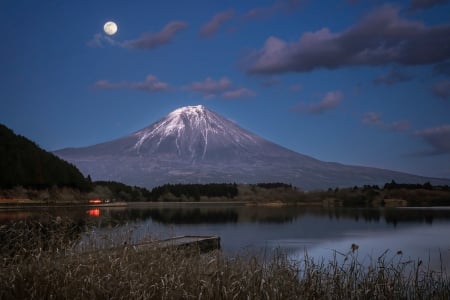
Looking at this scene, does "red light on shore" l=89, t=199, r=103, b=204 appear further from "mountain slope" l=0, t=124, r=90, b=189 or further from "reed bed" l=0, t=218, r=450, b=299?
"reed bed" l=0, t=218, r=450, b=299

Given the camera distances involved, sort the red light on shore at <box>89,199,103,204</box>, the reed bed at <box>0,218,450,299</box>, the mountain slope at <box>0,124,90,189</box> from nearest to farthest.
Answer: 1. the reed bed at <box>0,218,450,299</box>
2. the mountain slope at <box>0,124,90,189</box>
3. the red light on shore at <box>89,199,103,204</box>

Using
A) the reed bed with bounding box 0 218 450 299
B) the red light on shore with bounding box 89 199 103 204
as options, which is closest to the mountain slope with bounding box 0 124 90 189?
the red light on shore with bounding box 89 199 103 204

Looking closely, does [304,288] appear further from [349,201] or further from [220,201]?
[220,201]

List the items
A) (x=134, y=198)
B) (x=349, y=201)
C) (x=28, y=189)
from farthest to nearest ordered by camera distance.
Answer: (x=134, y=198), (x=349, y=201), (x=28, y=189)

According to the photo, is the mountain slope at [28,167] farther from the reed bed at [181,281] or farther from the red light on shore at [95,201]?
the reed bed at [181,281]

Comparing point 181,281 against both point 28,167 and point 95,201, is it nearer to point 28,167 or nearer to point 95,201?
point 28,167

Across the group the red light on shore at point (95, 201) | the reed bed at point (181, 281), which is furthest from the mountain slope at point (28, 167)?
the reed bed at point (181, 281)

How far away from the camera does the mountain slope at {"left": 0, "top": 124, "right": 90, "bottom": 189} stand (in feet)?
320

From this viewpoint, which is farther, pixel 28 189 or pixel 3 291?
pixel 28 189

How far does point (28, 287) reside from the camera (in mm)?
8875

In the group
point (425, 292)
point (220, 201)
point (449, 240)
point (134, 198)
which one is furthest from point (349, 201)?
point (425, 292)

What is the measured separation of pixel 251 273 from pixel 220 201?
15121 centimetres

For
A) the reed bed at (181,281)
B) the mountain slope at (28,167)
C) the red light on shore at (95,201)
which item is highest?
the mountain slope at (28,167)

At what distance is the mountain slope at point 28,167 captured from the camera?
97688mm
